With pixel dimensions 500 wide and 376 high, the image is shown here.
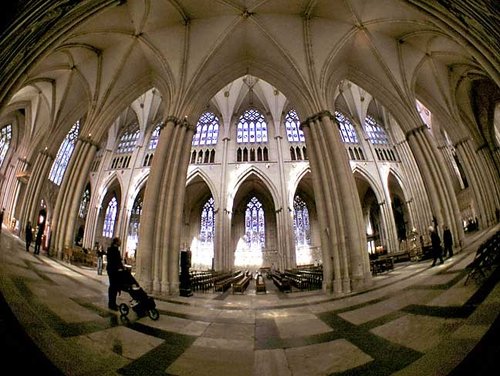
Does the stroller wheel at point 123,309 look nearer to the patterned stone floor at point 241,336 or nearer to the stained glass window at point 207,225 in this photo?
the patterned stone floor at point 241,336

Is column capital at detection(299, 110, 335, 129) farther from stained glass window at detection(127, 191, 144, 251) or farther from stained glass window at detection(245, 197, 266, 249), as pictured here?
stained glass window at detection(127, 191, 144, 251)

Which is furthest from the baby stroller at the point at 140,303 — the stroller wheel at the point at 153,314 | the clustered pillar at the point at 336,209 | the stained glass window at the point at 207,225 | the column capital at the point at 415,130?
the stained glass window at the point at 207,225

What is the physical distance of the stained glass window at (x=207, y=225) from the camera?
2156 centimetres

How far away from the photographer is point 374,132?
18938mm

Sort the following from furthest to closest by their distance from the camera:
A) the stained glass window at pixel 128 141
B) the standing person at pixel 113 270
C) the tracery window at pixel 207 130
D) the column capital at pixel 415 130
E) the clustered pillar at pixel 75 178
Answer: the stained glass window at pixel 128 141 → the tracery window at pixel 207 130 → the column capital at pixel 415 130 → the clustered pillar at pixel 75 178 → the standing person at pixel 113 270

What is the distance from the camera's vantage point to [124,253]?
16203 millimetres

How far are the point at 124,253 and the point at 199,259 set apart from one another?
6841 millimetres

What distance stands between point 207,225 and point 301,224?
1050cm

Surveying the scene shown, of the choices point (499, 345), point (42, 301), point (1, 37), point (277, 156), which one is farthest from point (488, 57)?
point (277, 156)

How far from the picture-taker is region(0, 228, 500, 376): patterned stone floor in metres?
0.67

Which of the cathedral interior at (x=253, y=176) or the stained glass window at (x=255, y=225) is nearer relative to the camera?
the cathedral interior at (x=253, y=176)

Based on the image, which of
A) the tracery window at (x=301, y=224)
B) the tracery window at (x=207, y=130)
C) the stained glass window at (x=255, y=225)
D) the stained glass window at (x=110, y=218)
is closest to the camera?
the tracery window at (x=207, y=130)

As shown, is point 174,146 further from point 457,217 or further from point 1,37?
point 457,217

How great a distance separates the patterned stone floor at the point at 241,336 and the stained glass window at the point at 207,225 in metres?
20.7
